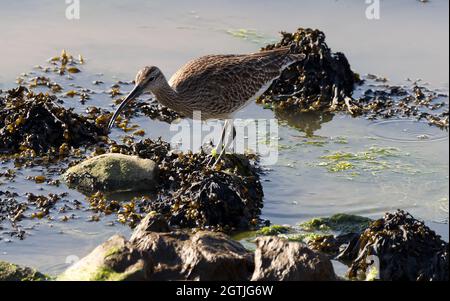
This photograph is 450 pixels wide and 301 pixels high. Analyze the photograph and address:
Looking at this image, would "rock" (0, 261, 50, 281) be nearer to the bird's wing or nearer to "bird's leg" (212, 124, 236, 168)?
"bird's leg" (212, 124, 236, 168)

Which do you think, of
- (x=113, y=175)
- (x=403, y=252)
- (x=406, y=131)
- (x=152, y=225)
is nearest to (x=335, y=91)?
(x=406, y=131)

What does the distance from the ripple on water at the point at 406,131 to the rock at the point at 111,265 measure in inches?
187

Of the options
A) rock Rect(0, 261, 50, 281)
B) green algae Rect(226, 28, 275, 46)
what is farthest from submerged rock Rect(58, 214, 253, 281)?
green algae Rect(226, 28, 275, 46)

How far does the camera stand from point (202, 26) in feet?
47.9

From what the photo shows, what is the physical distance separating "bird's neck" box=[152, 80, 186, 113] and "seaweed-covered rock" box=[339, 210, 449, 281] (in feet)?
9.60

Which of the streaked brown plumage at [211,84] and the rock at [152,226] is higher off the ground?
the streaked brown plumage at [211,84]

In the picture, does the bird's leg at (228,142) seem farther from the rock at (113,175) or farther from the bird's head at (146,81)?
the bird's head at (146,81)

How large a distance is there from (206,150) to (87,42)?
141 inches

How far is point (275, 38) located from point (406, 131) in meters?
2.95

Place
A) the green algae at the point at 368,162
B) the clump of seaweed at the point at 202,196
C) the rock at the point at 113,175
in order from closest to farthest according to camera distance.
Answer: the clump of seaweed at the point at 202,196 < the rock at the point at 113,175 < the green algae at the point at 368,162

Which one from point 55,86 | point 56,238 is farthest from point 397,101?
point 56,238

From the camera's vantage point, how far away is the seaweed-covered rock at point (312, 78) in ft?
41.3

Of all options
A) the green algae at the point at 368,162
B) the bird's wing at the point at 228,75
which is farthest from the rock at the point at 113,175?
the green algae at the point at 368,162
